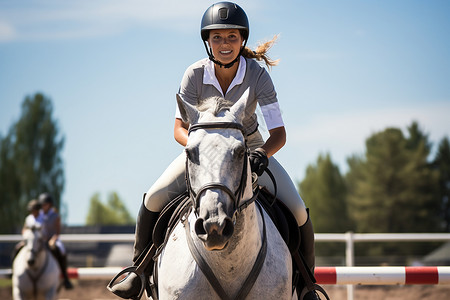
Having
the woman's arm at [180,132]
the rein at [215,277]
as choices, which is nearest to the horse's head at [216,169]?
the woman's arm at [180,132]

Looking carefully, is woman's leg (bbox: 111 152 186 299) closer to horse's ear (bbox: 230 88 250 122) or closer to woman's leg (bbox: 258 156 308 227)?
woman's leg (bbox: 258 156 308 227)

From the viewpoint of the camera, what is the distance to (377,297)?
1380cm

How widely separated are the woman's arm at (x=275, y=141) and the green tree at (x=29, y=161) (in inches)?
2674

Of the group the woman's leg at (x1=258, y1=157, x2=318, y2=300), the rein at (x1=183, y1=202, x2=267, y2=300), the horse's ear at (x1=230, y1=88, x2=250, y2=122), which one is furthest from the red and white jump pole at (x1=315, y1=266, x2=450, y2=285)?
the horse's ear at (x1=230, y1=88, x2=250, y2=122)

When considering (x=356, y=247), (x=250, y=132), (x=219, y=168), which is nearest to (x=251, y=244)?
(x=219, y=168)

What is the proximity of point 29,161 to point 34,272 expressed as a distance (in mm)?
65069

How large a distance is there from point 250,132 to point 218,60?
64 centimetres

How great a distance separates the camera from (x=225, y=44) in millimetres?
4730

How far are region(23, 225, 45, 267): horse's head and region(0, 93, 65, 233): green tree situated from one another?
59154mm

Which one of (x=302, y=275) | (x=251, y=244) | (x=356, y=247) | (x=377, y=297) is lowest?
(x=356, y=247)

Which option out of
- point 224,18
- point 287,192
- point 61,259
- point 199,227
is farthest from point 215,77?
point 61,259

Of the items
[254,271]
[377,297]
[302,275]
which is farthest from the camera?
[377,297]

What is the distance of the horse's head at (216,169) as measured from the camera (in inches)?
135

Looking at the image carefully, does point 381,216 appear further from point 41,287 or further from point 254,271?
point 254,271
